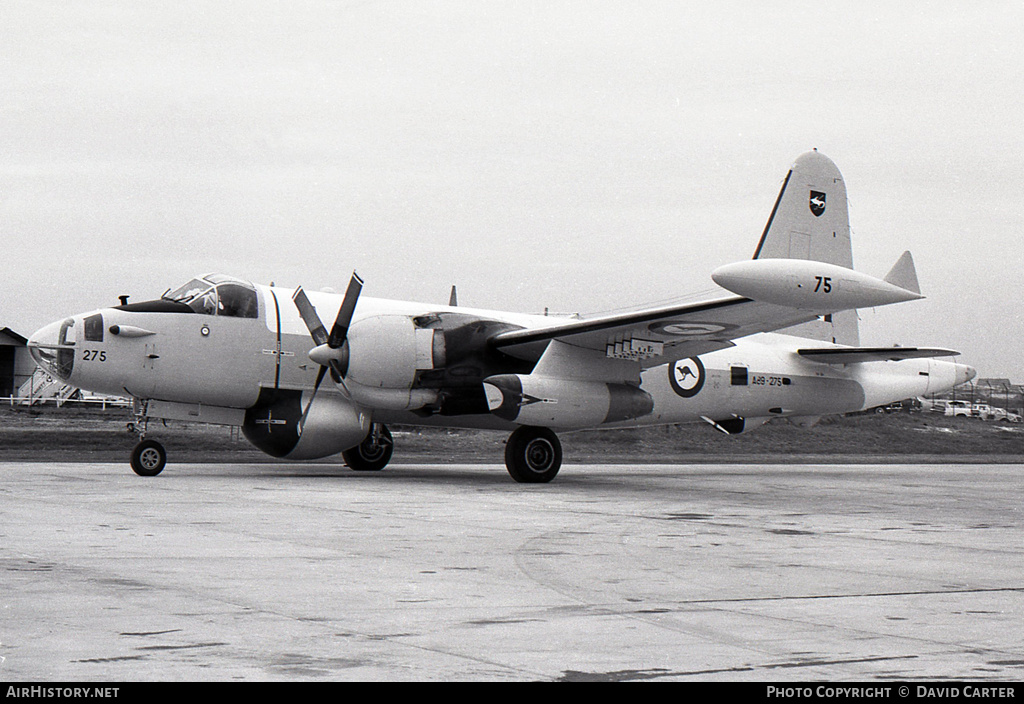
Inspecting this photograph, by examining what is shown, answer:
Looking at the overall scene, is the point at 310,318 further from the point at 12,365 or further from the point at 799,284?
the point at 12,365

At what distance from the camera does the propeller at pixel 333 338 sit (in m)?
18.3

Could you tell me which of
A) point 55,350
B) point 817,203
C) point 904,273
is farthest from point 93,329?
point 904,273

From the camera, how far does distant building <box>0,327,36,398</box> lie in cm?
5594

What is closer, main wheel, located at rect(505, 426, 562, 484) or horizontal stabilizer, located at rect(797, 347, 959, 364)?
main wheel, located at rect(505, 426, 562, 484)

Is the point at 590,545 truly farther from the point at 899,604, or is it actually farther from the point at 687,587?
the point at 899,604

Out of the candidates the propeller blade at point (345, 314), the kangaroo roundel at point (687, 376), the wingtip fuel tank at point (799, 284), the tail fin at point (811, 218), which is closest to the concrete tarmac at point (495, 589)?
the wingtip fuel tank at point (799, 284)

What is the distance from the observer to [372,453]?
22.5 metres

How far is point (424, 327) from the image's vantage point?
1884cm

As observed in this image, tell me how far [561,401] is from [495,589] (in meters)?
11.5

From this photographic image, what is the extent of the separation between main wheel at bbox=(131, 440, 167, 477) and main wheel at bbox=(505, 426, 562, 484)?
233 inches

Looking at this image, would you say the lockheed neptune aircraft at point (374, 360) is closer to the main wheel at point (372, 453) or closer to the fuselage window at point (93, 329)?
the fuselage window at point (93, 329)

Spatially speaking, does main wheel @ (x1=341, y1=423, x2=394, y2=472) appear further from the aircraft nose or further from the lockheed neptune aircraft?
the aircraft nose

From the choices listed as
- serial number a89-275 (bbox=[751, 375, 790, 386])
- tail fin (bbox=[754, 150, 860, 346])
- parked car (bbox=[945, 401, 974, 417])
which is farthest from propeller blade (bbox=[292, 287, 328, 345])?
parked car (bbox=[945, 401, 974, 417])

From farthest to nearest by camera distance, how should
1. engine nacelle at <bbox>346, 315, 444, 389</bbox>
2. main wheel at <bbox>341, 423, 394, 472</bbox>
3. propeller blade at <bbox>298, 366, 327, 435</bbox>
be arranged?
main wheel at <bbox>341, 423, 394, 472</bbox> → propeller blade at <bbox>298, 366, 327, 435</bbox> → engine nacelle at <bbox>346, 315, 444, 389</bbox>
